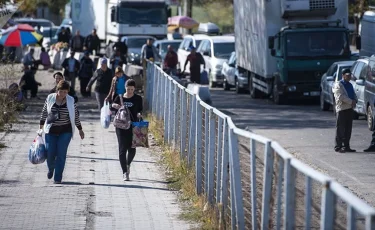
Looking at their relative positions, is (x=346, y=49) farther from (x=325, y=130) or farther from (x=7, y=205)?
(x=7, y=205)

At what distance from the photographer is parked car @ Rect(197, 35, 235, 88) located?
39719mm

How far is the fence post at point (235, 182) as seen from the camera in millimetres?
9625

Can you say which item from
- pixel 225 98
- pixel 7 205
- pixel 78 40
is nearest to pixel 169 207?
pixel 7 205

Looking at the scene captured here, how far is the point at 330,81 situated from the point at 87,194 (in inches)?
609

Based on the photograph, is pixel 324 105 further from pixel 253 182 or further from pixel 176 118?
pixel 253 182

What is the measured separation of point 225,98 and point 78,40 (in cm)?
1472

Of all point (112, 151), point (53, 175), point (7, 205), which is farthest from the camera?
point (112, 151)

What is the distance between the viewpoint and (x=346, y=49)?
3155 cm

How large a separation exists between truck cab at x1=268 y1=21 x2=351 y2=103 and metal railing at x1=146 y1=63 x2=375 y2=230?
1430cm

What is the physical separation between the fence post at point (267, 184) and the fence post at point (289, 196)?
2.64ft

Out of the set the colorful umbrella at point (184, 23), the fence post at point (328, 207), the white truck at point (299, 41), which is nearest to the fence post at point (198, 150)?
the fence post at point (328, 207)

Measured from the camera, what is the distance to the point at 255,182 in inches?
358

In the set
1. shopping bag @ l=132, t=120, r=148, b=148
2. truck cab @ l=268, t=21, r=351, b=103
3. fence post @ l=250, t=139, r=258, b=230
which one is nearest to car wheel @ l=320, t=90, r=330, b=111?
truck cab @ l=268, t=21, r=351, b=103

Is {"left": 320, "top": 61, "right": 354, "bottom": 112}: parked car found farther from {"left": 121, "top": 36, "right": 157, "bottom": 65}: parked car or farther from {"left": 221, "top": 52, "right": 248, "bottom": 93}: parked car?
{"left": 121, "top": 36, "right": 157, "bottom": 65}: parked car
